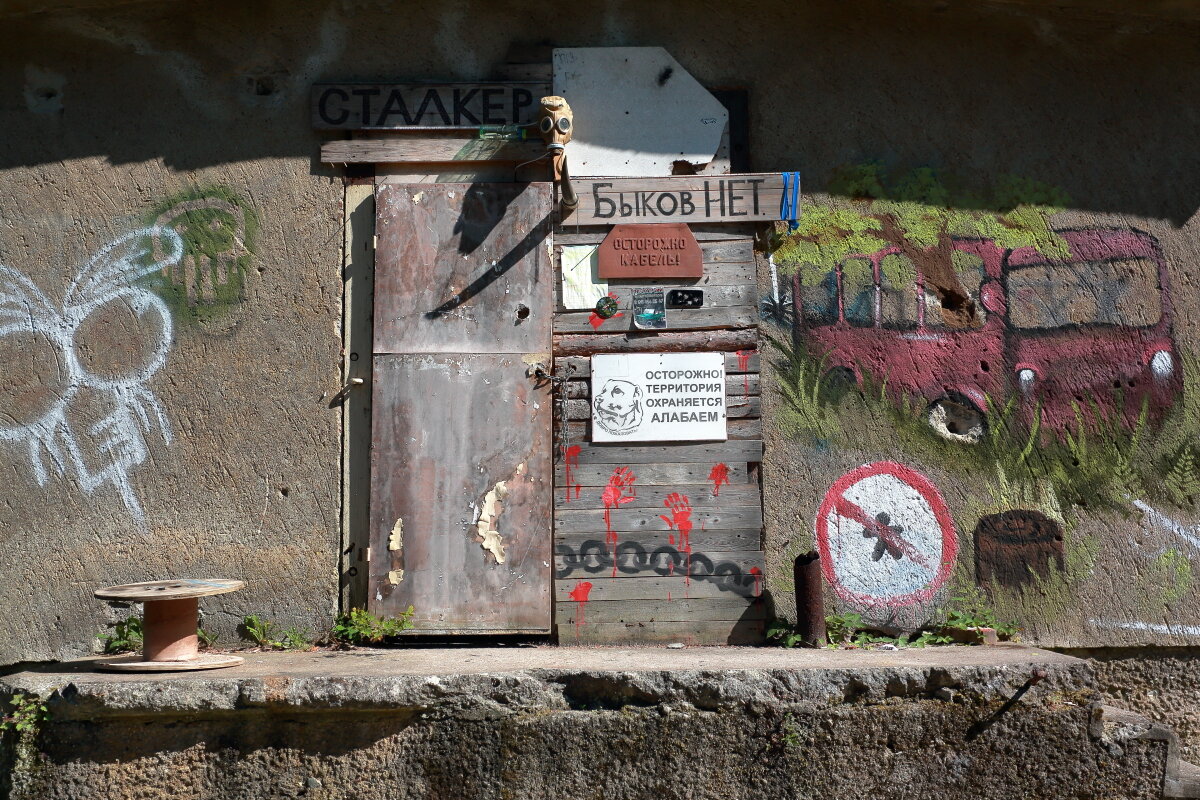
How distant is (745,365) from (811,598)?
1.27m

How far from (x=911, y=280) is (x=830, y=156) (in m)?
0.82

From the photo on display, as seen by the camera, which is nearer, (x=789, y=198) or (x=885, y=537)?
(x=885, y=537)

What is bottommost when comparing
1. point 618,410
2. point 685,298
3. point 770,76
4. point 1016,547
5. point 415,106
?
point 1016,547

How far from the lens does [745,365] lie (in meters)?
5.48

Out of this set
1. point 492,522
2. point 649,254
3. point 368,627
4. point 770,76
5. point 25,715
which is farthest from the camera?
point 770,76

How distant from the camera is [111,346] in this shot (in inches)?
213

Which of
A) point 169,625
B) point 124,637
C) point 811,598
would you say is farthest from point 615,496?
point 124,637

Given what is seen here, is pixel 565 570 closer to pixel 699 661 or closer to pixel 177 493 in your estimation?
pixel 699 661

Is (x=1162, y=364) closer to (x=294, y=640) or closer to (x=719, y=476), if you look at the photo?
(x=719, y=476)

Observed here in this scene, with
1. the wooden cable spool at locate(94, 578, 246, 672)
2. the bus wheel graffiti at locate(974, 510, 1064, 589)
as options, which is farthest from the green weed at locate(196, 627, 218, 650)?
the bus wheel graffiti at locate(974, 510, 1064, 589)

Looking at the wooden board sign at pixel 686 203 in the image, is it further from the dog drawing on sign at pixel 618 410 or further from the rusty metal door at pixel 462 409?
the dog drawing on sign at pixel 618 410

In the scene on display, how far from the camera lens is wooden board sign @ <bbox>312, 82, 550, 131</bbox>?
18.1 feet

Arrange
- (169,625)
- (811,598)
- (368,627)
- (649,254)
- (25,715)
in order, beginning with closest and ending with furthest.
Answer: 1. (25,715)
2. (169,625)
3. (811,598)
4. (368,627)
5. (649,254)

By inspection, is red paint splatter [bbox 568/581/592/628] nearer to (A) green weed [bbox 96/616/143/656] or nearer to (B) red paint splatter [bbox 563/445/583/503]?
(B) red paint splatter [bbox 563/445/583/503]
